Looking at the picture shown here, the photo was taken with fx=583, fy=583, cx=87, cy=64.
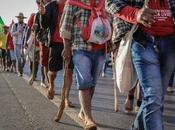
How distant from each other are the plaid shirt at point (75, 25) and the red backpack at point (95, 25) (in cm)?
4

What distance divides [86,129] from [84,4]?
1.41m

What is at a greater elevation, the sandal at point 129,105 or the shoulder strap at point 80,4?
the shoulder strap at point 80,4

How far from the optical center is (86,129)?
6336mm

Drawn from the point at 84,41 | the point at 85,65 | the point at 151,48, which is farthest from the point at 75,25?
the point at 151,48

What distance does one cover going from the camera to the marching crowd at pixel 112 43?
15.2ft

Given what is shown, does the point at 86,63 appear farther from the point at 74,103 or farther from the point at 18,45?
the point at 18,45

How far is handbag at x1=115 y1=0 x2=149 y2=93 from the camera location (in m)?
4.81

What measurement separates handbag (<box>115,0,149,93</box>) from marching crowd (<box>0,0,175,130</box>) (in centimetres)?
4

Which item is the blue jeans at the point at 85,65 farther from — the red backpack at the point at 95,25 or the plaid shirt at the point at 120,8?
the plaid shirt at the point at 120,8

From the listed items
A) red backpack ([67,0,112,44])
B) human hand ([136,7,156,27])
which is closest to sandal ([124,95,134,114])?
red backpack ([67,0,112,44])

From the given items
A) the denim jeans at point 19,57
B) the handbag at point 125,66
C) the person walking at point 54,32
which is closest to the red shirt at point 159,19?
the handbag at point 125,66

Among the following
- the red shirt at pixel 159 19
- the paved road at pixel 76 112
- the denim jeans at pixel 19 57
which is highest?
the red shirt at pixel 159 19

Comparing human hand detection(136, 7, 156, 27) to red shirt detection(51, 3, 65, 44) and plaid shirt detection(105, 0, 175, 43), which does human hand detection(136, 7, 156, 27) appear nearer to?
plaid shirt detection(105, 0, 175, 43)

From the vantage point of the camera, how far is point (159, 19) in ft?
15.4
